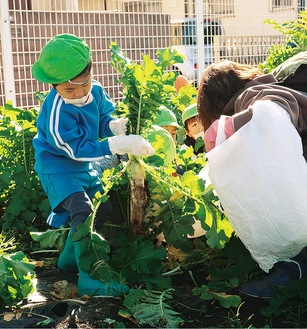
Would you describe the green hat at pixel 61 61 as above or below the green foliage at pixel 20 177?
above

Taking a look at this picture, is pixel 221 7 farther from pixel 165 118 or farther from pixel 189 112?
pixel 165 118

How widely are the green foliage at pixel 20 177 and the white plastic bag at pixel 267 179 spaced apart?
149cm

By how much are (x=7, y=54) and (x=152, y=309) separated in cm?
388

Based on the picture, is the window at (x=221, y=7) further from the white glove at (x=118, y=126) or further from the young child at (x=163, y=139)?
the white glove at (x=118, y=126)

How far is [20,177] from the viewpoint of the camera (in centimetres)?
409

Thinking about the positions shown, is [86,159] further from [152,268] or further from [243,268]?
[243,268]

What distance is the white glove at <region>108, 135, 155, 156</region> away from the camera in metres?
3.05

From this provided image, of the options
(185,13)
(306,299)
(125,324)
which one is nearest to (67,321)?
(125,324)

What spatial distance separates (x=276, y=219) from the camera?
2715mm

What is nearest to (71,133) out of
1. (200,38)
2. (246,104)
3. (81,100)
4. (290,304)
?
(81,100)

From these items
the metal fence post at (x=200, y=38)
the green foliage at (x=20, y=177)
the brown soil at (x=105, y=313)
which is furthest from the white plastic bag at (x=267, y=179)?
the metal fence post at (x=200, y=38)

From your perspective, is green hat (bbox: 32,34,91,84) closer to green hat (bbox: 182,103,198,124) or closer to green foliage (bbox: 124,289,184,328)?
green foliage (bbox: 124,289,184,328)

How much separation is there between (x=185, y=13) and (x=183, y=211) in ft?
15.6

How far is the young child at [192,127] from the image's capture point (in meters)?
4.33
